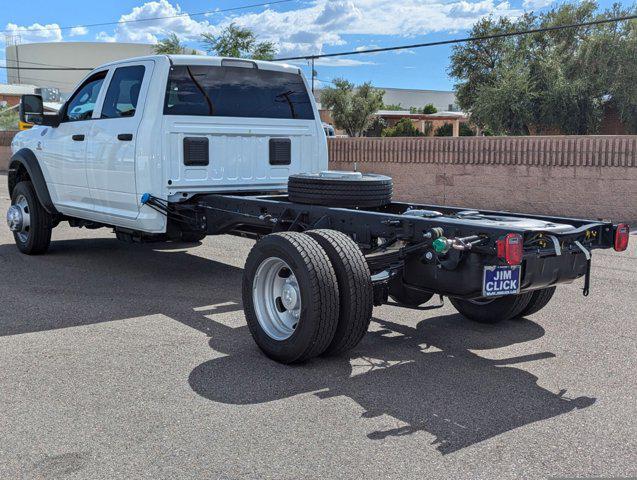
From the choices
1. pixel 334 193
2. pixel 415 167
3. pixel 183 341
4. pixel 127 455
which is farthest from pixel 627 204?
pixel 127 455

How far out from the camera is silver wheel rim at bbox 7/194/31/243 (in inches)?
360

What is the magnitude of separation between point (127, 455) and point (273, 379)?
129cm

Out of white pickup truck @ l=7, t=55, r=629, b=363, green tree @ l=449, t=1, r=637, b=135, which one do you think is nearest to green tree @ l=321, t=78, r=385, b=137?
green tree @ l=449, t=1, r=637, b=135

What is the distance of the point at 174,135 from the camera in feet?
23.1

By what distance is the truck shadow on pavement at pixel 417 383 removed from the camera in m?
4.13

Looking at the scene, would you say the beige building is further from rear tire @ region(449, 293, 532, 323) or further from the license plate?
the license plate

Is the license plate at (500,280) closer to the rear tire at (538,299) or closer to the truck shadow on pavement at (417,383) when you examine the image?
the truck shadow on pavement at (417,383)

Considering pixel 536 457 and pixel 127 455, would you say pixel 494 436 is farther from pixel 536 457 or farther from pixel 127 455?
pixel 127 455

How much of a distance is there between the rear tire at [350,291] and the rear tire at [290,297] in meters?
0.06

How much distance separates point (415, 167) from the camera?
16969 millimetres

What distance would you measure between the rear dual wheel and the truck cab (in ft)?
7.28

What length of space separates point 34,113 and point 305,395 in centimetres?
548

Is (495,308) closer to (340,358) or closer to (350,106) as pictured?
(340,358)

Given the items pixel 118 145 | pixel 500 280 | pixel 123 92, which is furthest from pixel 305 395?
pixel 123 92
